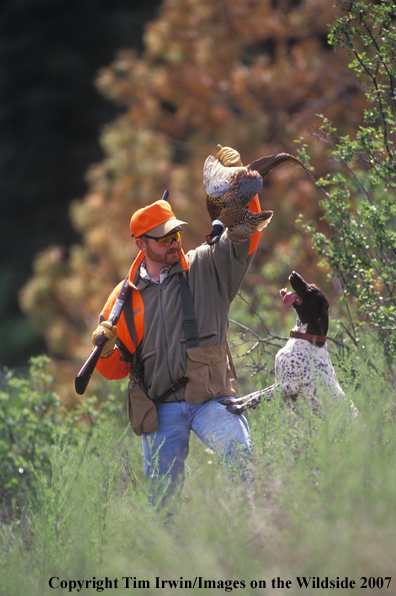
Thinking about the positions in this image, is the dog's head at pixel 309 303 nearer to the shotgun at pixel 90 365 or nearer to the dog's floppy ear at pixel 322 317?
the dog's floppy ear at pixel 322 317

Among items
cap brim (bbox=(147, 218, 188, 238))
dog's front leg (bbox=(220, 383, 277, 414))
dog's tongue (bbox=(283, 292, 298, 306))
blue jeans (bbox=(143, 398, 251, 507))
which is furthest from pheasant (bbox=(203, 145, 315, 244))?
blue jeans (bbox=(143, 398, 251, 507))

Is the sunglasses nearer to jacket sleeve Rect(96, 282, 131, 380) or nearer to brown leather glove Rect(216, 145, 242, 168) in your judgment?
jacket sleeve Rect(96, 282, 131, 380)

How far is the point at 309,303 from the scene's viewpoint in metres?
2.96

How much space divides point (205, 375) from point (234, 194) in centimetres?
100

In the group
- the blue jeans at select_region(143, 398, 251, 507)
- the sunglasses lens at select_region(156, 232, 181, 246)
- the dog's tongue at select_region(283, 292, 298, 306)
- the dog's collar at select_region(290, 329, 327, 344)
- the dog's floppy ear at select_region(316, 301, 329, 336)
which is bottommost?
the blue jeans at select_region(143, 398, 251, 507)

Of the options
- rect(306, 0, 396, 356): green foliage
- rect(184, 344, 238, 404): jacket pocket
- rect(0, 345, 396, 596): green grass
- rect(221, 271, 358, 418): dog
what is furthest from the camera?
rect(306, 0, 396, 356): green foliage

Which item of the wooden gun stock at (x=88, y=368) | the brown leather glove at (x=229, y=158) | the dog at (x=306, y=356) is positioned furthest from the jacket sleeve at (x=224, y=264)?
the wooden gun stock at (x=88, y=368)

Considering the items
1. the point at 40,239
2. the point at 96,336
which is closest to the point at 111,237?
the point at 96,336

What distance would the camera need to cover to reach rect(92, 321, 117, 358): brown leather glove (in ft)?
9.98

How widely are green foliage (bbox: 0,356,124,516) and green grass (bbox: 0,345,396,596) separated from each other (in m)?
2.25

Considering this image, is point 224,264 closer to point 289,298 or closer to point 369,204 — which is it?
point 289,298

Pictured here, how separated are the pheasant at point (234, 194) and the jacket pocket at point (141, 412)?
38.1 inches

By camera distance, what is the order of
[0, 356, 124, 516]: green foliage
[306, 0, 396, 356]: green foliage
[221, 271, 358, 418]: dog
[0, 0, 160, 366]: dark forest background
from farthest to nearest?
[0, 0, 160, 366]: dark forest background → [0, 356, 124, 516]: green foliage → [306, 0, 396, 356]: green foliage → [221, 271, 358, 418]: dog

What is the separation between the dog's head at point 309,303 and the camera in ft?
9.63
